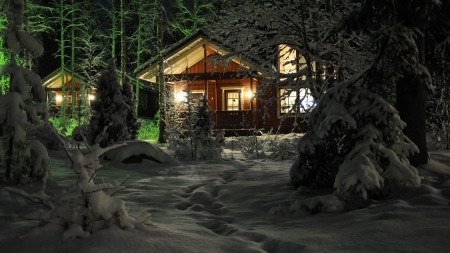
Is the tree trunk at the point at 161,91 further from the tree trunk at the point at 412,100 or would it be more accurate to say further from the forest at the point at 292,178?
the tree trunk at the point at 412,100

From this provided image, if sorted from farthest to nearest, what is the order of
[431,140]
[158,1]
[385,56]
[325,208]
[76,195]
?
[158,1] < [431,140] < [385,56] < [325,208] < [76,195]

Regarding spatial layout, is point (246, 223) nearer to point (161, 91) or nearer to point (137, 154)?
point (137, 154)

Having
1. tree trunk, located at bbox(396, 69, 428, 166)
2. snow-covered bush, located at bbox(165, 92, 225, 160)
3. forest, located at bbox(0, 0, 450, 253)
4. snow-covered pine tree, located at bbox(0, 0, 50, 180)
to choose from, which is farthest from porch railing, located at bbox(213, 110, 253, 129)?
tree trunk, located at bbox(396, 69, 428, 166)

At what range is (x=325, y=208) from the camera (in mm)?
5250

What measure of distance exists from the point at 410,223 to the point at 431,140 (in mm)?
10718

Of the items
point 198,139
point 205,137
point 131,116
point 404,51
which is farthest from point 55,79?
point 404,51

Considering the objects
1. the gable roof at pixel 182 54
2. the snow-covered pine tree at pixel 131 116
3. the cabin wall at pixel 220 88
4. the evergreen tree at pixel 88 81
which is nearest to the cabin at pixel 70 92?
the evergreen tree at pixel 88 81

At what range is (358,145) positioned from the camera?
5.48m

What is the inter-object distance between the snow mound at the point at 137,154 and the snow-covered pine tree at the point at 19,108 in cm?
404

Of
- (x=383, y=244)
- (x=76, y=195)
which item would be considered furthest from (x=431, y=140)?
(x=76, y=195)

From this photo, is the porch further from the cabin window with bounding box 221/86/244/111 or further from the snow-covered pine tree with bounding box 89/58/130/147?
the snow-covered pine tree with bounding box 89/58/130/147

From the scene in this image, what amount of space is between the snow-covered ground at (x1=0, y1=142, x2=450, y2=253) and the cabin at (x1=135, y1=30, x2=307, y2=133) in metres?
13.7

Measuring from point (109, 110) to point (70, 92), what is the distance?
28.6 metres

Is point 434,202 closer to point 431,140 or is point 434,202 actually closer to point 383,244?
point 383,244
